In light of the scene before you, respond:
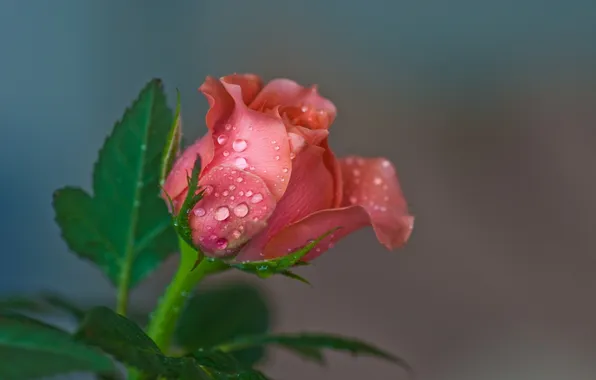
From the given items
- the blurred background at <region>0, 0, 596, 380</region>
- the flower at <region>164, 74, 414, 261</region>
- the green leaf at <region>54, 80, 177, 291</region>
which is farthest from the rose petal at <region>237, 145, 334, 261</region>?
the blurred background at <region>0, 0, 596, 380</region>

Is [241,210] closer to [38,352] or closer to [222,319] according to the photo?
[38,352]

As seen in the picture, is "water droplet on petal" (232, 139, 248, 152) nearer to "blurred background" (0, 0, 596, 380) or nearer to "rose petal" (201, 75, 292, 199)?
"rose petal" (201, 75, 292, 199)

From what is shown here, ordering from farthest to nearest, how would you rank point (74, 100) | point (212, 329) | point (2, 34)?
point (74, 100), point (2, 34), point (212, 329)

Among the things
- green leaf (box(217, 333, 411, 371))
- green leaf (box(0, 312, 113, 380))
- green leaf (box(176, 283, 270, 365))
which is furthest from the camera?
green leaf (box(176, 283, 270, 365))

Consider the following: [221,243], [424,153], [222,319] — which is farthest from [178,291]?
[424,153]

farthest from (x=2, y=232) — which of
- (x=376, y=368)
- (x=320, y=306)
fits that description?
(x=376, y=368)

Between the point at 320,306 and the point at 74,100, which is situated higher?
the point at 74,100

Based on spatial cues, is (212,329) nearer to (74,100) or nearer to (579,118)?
(74,100)
